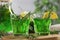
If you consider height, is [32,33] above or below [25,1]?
below

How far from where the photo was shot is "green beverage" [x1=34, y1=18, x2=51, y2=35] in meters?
0.99

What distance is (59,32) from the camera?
1.02m

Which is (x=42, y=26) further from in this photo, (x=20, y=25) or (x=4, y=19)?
(x=4, y=19)

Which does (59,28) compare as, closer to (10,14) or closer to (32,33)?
(32,33)

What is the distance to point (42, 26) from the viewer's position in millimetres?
992

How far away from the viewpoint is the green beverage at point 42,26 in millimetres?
988

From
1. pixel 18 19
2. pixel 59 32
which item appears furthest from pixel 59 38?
pixel 18 19

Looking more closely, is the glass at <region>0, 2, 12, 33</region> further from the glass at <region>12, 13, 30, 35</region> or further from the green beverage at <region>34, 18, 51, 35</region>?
the green beverage at <region>34, 18, 51, 35</region>

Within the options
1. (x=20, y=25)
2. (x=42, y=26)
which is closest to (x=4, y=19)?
(x=20, y=25)

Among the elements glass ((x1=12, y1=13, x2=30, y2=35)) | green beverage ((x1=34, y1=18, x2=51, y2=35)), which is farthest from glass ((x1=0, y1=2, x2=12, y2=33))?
green beverage ((x1=34, y1=18, x2=51, y2=35))

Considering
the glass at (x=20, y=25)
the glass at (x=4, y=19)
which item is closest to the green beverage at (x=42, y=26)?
the glass at (x=20, y=25)

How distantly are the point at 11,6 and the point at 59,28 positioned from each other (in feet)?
1.14

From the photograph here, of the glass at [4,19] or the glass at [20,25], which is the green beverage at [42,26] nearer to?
the glass at [20,25]

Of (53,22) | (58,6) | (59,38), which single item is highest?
(58,6)
